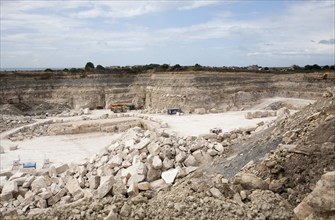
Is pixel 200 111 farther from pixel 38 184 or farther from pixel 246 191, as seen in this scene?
pixel 246 191

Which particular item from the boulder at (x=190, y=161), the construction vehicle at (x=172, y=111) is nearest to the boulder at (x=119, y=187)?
the boulder at (x=190, y=161)

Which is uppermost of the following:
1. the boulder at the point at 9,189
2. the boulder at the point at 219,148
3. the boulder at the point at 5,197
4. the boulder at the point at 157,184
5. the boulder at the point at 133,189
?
the boulder at the point at 219,148

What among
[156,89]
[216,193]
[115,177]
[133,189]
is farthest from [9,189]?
[156,89]

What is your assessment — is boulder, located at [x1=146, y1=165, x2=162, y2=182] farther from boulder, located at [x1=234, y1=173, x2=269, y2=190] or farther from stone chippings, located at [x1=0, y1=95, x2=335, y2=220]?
boulder, located at [x1=234, y1=173, x2=269, y2=190]

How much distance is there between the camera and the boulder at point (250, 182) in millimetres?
6609

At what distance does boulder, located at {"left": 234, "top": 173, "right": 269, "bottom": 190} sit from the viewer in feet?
21.7

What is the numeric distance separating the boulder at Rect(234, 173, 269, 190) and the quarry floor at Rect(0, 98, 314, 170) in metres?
13.1

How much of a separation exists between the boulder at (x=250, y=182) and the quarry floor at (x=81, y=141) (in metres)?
13.1

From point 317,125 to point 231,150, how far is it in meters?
3.28

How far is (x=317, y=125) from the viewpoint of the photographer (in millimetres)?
7410

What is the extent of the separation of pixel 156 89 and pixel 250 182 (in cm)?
2977

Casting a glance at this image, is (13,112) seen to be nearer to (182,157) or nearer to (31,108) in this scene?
(31,108)

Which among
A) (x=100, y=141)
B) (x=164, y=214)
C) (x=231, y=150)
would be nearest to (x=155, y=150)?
(x=231, y=150)

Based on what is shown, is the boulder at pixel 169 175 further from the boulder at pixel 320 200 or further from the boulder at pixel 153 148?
the boulder at pixel 320 200
